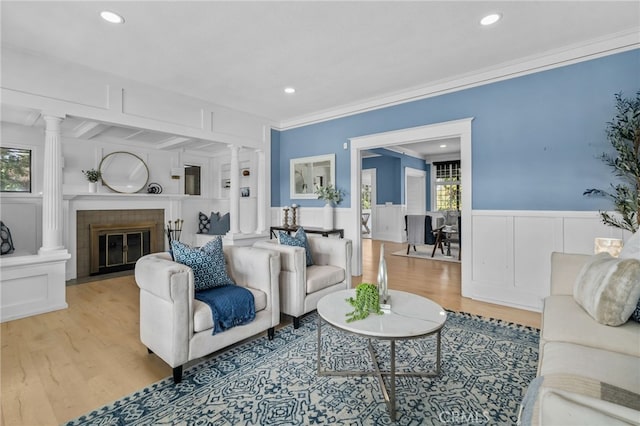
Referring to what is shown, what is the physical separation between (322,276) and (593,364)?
208 cm

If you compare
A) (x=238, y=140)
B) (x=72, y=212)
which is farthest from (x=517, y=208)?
(x=72, y=212)

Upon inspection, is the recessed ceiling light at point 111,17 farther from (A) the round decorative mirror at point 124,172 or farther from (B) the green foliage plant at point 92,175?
(A) the round decorative mirror at point 124,172

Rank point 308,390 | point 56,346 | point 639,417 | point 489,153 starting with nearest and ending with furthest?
point 639,417, point 308,390, point 56,346, point 489,153

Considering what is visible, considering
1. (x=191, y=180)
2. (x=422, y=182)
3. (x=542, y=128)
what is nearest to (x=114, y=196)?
(x=191, y=180)

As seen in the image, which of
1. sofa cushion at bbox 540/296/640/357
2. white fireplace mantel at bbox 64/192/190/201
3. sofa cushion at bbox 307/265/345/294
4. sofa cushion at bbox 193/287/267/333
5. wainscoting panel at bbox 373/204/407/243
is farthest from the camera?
wainscoting panel at bbox 373/204/407/243

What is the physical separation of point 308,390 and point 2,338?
9.18 feet

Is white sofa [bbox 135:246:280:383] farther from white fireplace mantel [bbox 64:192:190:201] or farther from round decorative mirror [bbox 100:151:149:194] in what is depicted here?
round decorative mirror [bbox 100:151:149:194]

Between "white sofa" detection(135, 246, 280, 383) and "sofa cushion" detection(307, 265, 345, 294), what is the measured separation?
0.46m

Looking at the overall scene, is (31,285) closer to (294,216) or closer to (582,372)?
(294,216)

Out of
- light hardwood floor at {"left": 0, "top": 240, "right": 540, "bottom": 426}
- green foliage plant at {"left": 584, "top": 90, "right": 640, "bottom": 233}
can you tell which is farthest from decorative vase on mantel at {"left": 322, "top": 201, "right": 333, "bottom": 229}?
green foliage plant at {"left": 584, "top": 90, "right": 640, "bottom": 233}

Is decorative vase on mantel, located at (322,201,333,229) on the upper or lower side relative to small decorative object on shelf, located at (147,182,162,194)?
lower

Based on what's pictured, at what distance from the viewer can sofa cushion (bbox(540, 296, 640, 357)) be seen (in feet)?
4.69

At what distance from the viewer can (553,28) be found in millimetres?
2643

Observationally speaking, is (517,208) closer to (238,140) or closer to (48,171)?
(238,140)
